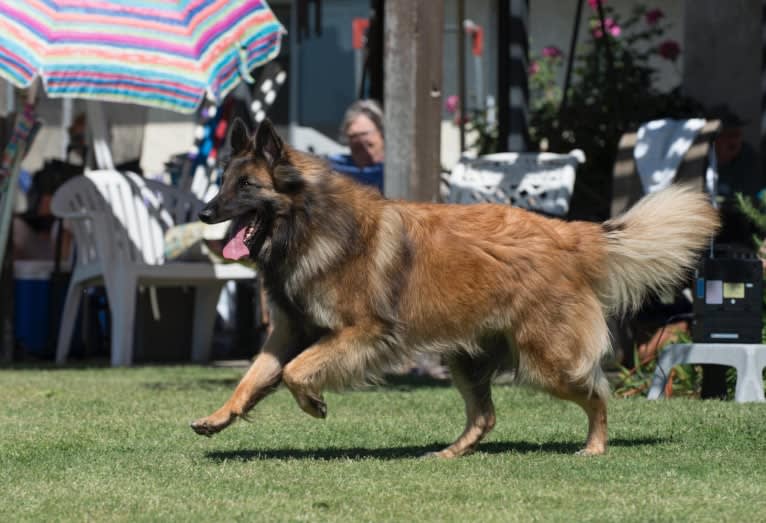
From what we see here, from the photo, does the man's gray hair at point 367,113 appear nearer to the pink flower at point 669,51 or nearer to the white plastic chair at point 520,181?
the white plastic chair at point 520,181

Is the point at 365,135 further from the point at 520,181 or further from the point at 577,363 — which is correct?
the point at 577,363

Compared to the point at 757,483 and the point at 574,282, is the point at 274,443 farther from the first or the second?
the point at 757,483

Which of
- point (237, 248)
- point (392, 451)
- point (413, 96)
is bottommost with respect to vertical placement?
point (392, 451)

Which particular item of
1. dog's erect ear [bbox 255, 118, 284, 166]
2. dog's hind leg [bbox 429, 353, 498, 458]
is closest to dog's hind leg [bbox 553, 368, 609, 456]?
dog's hind leg [bbox 429, 353, 498, 458]

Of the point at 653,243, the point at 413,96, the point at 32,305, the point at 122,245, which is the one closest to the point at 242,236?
the point at 653,243

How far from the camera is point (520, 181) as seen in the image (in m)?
9.42

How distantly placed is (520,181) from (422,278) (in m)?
3.86

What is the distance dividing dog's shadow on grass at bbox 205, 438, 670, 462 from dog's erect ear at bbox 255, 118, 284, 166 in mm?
1188

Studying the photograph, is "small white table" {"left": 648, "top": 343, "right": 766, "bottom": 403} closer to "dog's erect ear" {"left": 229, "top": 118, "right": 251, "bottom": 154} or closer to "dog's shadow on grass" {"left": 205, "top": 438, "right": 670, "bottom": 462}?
"dog's shadow on grass" {"left": 205, "top": 438, "right": 670, "bottom": 462}

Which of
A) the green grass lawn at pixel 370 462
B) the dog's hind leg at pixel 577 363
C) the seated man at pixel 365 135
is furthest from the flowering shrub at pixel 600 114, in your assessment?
the dog's hind leg at pixel 577 363

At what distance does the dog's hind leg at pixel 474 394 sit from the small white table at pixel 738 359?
190 centimetres

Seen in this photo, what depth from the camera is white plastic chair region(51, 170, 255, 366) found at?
1020 cm

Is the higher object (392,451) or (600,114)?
(600,114)

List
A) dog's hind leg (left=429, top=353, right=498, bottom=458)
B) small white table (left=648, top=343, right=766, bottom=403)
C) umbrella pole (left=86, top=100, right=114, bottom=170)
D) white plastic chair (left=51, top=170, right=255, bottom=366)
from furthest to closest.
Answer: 1. umbrella pole (left=86, top=100, right=114, bottom=170)
2. white plastic chair (left=51, top=170, right=255, bottom=366)
3. small white table (left=648, top=343, right=766, bottom=403)
4. dog's hind leg (left=429, top=353, right=498, bottom=458)
